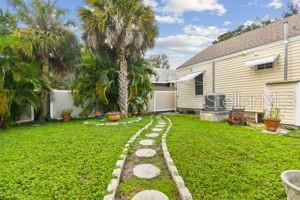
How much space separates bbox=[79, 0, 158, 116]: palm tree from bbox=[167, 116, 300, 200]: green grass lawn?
5.68 meters

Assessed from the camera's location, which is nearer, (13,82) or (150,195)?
(150,195)

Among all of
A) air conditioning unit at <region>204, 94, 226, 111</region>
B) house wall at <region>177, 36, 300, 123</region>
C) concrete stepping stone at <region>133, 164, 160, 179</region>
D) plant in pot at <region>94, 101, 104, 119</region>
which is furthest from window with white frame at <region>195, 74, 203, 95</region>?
concrete stepping stone at <region>133, 164, 160, 179</region>

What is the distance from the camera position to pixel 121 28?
10.5m

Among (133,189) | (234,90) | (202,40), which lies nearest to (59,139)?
(133,189)

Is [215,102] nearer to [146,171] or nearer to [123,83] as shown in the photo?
[123,83]

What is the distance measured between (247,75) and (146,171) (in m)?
8.86

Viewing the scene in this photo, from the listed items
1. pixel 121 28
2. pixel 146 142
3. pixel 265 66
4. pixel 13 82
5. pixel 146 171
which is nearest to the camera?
pixel 146 171

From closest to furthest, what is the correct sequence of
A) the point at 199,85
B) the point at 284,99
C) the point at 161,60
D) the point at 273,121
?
the point at 273,121 < the point at 284,99 < the point at 199,85 < the point at 161,60

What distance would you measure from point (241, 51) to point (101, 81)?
7201mm

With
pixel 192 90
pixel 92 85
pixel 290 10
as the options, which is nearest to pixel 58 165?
pixel 92 85

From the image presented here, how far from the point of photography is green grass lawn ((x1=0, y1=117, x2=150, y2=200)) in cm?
336

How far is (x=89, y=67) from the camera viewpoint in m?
12.4

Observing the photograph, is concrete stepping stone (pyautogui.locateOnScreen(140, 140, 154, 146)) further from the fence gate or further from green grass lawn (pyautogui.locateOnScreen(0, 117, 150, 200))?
the fence gate

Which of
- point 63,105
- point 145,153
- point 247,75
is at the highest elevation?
point 247,75
